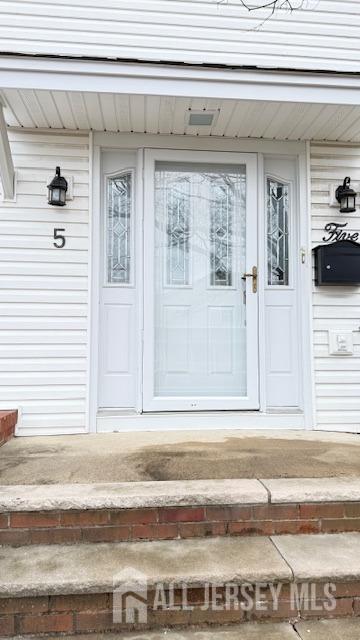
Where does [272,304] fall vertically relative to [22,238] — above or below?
below

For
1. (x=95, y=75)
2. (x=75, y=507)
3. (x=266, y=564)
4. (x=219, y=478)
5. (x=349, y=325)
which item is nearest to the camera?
(x=266, y=564)

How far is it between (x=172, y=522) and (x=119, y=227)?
7.64ft

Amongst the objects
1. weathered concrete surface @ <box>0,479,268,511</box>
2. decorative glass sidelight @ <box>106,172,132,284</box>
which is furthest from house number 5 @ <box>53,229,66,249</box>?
weathered concrete surface @ <box>0,479,268,511</box>

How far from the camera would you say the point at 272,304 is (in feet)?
12.1

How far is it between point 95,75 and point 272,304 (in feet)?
6.79

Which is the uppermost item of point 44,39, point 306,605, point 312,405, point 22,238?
point 44,39

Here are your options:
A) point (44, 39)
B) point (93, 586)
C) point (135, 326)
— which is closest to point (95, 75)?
point (44, 39)

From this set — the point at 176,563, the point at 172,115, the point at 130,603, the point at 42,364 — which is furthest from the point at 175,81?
the point at 130,603

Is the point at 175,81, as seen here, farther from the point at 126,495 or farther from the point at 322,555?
the point at 322,555

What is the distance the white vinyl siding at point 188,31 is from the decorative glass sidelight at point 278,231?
0.94 m

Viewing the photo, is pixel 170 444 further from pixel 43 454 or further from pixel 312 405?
pixel 312 405

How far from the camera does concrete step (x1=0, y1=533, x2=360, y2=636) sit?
178 cm

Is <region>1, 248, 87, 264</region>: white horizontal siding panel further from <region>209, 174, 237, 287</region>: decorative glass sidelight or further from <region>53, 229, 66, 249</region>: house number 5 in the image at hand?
<region>209, 174, 237, 287</region>: decorative glass sidelight

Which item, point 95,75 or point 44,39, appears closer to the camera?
point 95,75
